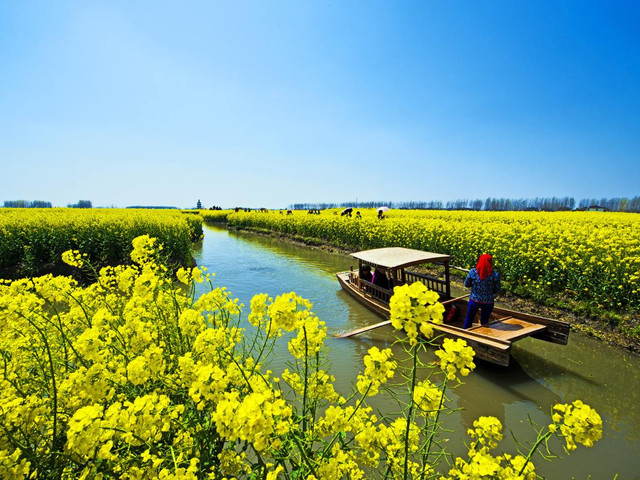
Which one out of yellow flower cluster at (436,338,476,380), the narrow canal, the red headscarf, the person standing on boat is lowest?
the narrow canal

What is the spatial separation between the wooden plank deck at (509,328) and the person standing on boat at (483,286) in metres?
0.20

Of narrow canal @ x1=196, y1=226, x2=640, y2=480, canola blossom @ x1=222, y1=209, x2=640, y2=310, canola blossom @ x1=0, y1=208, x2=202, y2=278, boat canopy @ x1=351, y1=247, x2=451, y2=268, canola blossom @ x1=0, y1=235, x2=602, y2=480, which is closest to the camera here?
canola blossom @ x1=0, y1=235, x2=602, y2=480

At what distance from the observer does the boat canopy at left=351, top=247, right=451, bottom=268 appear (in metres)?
7.08

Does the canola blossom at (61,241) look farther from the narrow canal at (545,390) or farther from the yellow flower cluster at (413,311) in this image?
the yellow flower cluster at (413,311)

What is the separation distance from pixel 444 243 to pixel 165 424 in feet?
40.6

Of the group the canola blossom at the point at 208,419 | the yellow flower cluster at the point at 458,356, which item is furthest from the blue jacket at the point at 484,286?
the yellow flower cluster at the point at 458,356

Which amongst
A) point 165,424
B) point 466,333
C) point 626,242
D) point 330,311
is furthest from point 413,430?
point 626,242

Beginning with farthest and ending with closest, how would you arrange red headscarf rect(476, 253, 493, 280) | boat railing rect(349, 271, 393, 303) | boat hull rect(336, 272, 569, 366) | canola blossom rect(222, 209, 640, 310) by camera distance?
boat railing rect(349, 271, 393, 303)
canola blossom rect(222, 209, 640, 310)
red headscarf rect(476, 253, 493, 280)
boat hull rect(336, 272, 569, 366)

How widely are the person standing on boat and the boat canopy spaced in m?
1.36

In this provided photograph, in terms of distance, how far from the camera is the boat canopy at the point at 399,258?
23.2ft

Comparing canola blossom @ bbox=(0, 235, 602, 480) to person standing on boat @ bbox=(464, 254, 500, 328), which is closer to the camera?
canola blossom @ bbox=(0, 235, 602, 480)

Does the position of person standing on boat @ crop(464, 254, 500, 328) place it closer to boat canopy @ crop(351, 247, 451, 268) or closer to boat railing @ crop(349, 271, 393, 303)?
boat canopy @ crop(351, 247, 451, 268)

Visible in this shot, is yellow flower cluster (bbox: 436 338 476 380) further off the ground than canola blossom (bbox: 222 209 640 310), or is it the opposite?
yellow flower cluster (bbox: 436 338 476 380)

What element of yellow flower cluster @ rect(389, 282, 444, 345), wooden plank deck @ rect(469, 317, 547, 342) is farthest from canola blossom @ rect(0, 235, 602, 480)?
wooden plank deck @ rect(469, 317, 547, 342)
